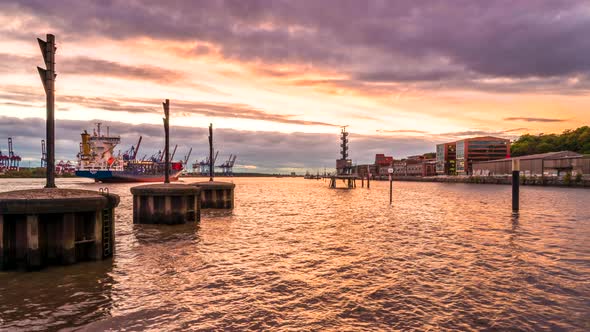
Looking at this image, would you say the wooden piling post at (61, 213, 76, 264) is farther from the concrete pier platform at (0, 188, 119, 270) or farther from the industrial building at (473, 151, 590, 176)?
the industrial building at (473, 151, 590, 176)

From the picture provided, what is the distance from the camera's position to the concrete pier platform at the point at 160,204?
24422mm

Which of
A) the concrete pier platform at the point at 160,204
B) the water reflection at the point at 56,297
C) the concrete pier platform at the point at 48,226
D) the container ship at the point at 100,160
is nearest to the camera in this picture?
the water reflection at the point at 56,297

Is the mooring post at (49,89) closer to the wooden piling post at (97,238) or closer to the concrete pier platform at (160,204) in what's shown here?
the wooden piling post at (97,238)

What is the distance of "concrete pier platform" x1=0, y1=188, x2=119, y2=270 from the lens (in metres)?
11.9

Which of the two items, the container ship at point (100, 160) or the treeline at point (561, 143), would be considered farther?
the treeline at point (561, 143)

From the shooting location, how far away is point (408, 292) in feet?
36.7

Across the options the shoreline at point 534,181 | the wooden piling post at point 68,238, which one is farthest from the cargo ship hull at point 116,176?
the shoreline at point 534,181

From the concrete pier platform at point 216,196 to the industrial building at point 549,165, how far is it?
275 feet

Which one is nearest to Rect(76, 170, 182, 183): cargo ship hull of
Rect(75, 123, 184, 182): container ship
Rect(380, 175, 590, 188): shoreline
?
Rect(75, 123, 184, 182): container ship

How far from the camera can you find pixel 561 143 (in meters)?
174

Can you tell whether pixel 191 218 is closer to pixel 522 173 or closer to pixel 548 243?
pixel 548 243

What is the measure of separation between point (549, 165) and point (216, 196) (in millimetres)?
127062

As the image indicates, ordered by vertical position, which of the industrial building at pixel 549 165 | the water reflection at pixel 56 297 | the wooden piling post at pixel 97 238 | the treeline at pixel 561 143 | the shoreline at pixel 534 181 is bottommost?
the shoreline at pixel 534 181

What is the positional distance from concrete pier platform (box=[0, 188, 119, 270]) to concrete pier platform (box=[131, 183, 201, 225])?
420 inches
